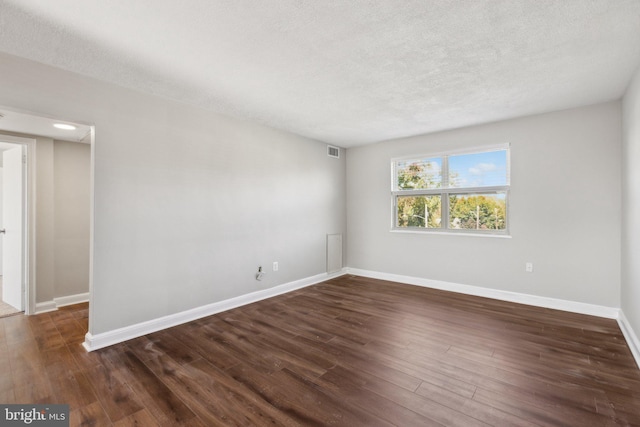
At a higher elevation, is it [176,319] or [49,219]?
[49,219]

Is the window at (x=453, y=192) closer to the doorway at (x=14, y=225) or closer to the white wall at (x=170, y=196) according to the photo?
the white wall at (x=170, y=196)

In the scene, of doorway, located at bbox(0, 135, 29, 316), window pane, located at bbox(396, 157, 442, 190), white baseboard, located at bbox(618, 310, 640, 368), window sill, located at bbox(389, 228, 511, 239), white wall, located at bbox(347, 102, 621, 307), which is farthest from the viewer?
window pane, located at bbox(396, 157, 442, 190)

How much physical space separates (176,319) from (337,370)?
1953 mm

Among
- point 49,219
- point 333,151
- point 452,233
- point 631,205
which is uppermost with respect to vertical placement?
point 333,151

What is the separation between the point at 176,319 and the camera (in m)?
3.23

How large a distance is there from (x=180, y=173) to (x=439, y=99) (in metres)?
3.01

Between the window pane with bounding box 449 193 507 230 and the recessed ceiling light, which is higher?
the recessed ceiling light

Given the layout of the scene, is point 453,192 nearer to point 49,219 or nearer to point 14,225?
point 49,219

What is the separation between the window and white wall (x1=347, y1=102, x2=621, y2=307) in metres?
0.15

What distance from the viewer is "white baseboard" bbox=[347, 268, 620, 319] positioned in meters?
3.44

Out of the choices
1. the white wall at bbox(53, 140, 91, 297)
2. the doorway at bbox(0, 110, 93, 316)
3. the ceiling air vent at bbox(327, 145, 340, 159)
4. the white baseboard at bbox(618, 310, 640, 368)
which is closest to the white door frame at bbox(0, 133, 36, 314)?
the doorway at bbox(0, 110, 93, 316)
